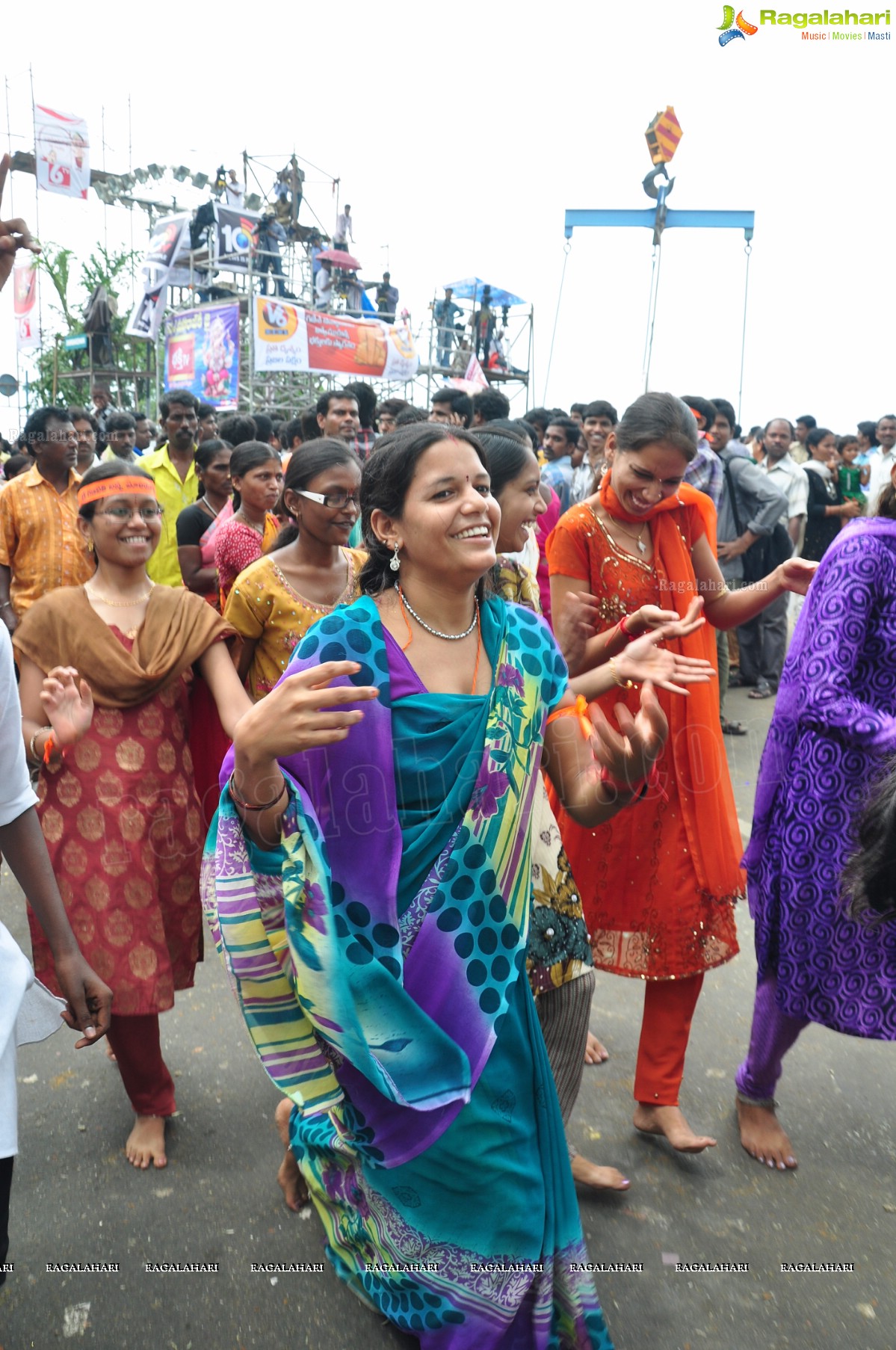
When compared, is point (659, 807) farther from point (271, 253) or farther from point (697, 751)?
point (271, 253)

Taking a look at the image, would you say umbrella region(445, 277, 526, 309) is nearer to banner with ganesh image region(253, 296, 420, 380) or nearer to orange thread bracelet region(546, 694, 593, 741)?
banner with ganesh image region(253, 296, 420, 380)

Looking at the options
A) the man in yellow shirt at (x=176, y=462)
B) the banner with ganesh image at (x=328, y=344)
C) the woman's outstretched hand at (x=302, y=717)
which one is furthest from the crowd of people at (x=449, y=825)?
the banner with ganesh image at (x=328, y=344)

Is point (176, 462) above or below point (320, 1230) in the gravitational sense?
above

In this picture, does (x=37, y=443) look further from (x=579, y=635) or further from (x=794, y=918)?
(x=794, y=918)

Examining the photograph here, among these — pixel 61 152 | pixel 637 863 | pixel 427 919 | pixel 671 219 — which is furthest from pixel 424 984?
pixel 61 152

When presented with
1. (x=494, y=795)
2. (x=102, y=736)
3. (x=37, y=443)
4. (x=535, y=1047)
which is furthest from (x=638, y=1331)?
(x=37, y=443)

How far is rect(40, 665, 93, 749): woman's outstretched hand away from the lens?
204 centimetres

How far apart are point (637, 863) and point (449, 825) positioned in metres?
1.09

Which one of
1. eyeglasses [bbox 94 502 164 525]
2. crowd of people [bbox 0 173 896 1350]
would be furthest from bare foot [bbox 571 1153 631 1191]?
eyeglasses [bbox 94 502 164 525]

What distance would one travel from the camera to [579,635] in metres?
2.83

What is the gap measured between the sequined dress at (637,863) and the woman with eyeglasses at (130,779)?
3.44ft

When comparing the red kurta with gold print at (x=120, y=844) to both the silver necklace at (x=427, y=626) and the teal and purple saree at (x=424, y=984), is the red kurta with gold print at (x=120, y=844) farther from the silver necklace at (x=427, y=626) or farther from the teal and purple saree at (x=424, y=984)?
the silver necklace at (x=427, y=626)

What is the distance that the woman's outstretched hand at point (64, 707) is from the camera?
2037mm

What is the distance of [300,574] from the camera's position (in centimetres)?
315
